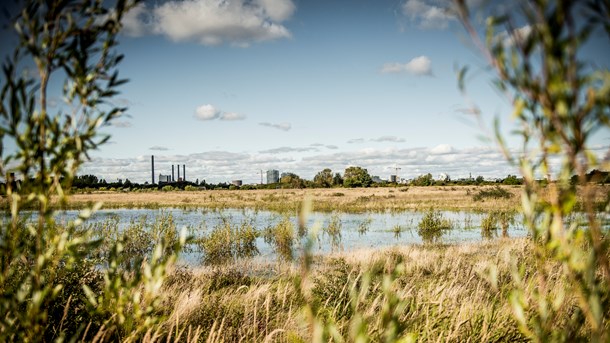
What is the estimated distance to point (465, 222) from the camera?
28.2m

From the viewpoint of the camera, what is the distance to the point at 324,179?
348ft

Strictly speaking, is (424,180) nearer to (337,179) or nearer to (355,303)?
(337,179)

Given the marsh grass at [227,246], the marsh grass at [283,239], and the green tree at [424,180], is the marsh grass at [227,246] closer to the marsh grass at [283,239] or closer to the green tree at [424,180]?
the marsh grass at [283,239]

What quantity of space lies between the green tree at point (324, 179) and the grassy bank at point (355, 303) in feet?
272

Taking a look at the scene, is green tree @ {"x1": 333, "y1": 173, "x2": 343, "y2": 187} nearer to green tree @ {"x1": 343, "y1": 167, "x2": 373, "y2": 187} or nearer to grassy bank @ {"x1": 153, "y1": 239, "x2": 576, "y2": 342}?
green tree @ {"x1": 343, "y1": 167, "x2": 373, "y2": 187}

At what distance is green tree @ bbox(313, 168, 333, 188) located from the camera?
329 feet

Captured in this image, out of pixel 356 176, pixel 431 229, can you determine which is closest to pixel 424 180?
pixel 356 176

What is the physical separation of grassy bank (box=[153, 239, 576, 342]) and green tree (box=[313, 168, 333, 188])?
8303 centimetres

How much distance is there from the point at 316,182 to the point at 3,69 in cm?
10105

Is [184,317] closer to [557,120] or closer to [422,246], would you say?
[557,120]

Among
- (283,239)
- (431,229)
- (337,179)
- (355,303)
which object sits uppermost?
(337,179)

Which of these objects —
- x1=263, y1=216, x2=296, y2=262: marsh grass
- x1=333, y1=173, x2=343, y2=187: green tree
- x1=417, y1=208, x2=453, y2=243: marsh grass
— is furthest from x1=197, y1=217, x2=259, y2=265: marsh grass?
x1=333, y1=173, x2=343, y2=187: green tree

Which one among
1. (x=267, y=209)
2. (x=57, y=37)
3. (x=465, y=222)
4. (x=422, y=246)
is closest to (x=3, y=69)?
(x=57, y=37)

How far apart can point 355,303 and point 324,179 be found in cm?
10497
